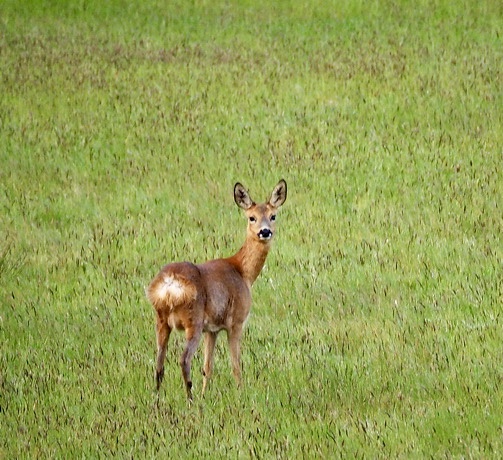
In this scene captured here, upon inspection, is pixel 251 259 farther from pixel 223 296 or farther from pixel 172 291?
pixel 172 291

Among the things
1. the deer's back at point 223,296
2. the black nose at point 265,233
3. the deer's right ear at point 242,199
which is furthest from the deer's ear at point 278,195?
the deer's back at point 223,296

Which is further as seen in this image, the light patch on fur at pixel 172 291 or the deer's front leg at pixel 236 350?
the deer's front leg at pixel 236 350

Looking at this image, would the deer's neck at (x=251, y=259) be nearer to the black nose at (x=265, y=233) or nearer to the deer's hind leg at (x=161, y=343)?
the black nose at (x=265, y=233)

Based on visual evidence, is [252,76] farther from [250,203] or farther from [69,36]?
[250,203]

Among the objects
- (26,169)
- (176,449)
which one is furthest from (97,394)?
(26,169)

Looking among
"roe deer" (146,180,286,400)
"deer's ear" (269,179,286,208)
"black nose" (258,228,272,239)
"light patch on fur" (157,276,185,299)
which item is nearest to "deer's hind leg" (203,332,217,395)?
"roe deer" (146,180,286,400)

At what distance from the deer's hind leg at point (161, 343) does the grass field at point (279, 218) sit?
7.1 inches

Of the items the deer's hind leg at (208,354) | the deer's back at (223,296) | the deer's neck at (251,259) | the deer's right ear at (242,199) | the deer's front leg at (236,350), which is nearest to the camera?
the deer's back at (223,296)

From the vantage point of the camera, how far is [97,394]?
8.70 metres

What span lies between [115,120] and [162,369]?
1112cm

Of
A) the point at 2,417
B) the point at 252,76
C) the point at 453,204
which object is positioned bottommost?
the point at 2,417

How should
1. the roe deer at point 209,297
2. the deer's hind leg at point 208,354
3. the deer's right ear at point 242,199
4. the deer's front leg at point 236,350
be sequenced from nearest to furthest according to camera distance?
1. the roe deer at point 209,297
2. the deer's front leg at point 236,350
3. the deer's hind leg at point 208,354
4. the deer's right ear at point 242,199

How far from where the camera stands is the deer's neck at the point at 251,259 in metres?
9.70

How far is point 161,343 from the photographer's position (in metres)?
8.69
